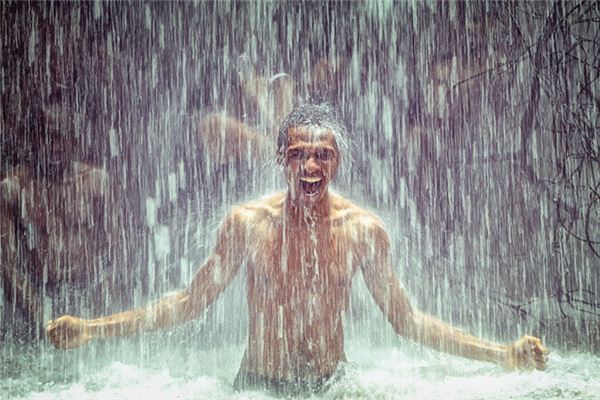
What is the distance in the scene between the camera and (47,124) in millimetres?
5320

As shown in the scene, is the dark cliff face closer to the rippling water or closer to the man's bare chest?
the rippling water

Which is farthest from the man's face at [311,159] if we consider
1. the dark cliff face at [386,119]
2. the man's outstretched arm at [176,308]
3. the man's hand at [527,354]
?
the dark cliff face at [386,119]

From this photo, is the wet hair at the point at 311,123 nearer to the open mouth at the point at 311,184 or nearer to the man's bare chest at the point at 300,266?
the open mouth at the point at 311,184

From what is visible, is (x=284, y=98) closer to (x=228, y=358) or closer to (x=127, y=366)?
(x=228, y=358)

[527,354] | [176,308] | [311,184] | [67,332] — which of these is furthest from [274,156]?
[527,354]

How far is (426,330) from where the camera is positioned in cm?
277

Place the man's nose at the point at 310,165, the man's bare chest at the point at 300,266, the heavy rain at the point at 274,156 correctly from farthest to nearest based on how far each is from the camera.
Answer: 1. the heavy rain at the point at 274,156
2. the man's bare chest at the point at 300,266
3. the man's nose at the point at 310,165

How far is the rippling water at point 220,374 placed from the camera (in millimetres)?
3049

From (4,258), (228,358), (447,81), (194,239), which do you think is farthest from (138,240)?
(447,81)

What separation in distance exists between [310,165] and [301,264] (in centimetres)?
56

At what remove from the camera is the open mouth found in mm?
2879

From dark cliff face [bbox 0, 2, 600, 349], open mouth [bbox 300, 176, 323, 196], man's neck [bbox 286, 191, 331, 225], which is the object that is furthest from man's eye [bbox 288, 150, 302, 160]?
dark cliff face [bbox 0, 2, 600, 349]

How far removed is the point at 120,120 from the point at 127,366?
2.50 meters

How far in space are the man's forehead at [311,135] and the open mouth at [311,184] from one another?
0.20m
